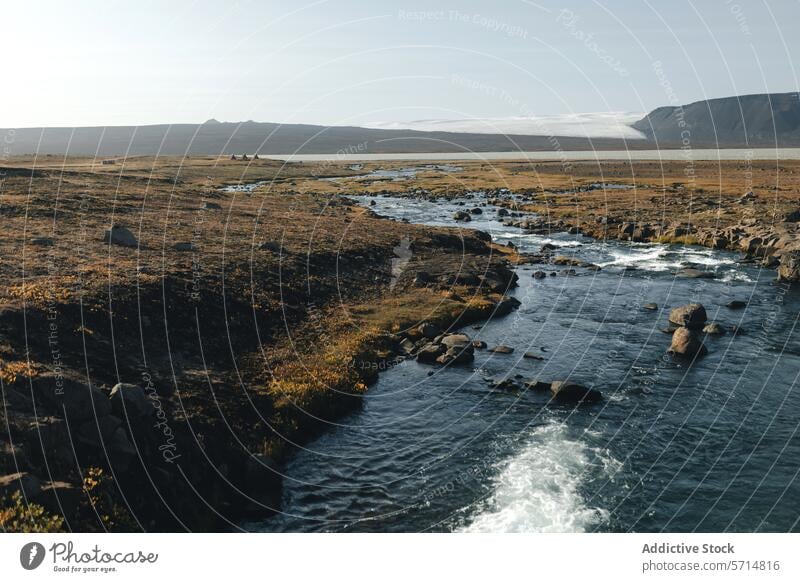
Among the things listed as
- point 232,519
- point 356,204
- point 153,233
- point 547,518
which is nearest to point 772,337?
point 547,518

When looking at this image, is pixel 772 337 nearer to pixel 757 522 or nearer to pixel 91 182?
pixel 757 522

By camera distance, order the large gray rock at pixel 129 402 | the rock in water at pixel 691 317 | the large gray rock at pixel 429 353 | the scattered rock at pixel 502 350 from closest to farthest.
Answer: the large gray rock at pixel 129 402, the large gray rock at pixel 429 353, the scattered rock at pixel 502 350, the rock in water at pixel 691 317

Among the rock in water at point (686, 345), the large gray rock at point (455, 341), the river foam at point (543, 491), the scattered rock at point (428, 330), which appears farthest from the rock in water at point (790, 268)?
the river foam at point (543, 491)

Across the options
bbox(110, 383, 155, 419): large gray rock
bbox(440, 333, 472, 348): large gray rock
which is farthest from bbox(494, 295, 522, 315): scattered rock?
bbox(110, 383, 155, 419): large gray rock

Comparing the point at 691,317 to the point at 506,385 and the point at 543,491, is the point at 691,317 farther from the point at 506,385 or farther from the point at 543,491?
the point at 543,491

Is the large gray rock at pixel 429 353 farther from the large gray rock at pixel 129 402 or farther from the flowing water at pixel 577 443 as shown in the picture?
the large gray rock at pixel 129 402

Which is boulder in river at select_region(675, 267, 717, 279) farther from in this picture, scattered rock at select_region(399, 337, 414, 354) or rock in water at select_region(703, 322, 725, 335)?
scattered rock at select_region(399, 337, 414, 354)

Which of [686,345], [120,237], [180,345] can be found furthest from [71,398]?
[686,345]
